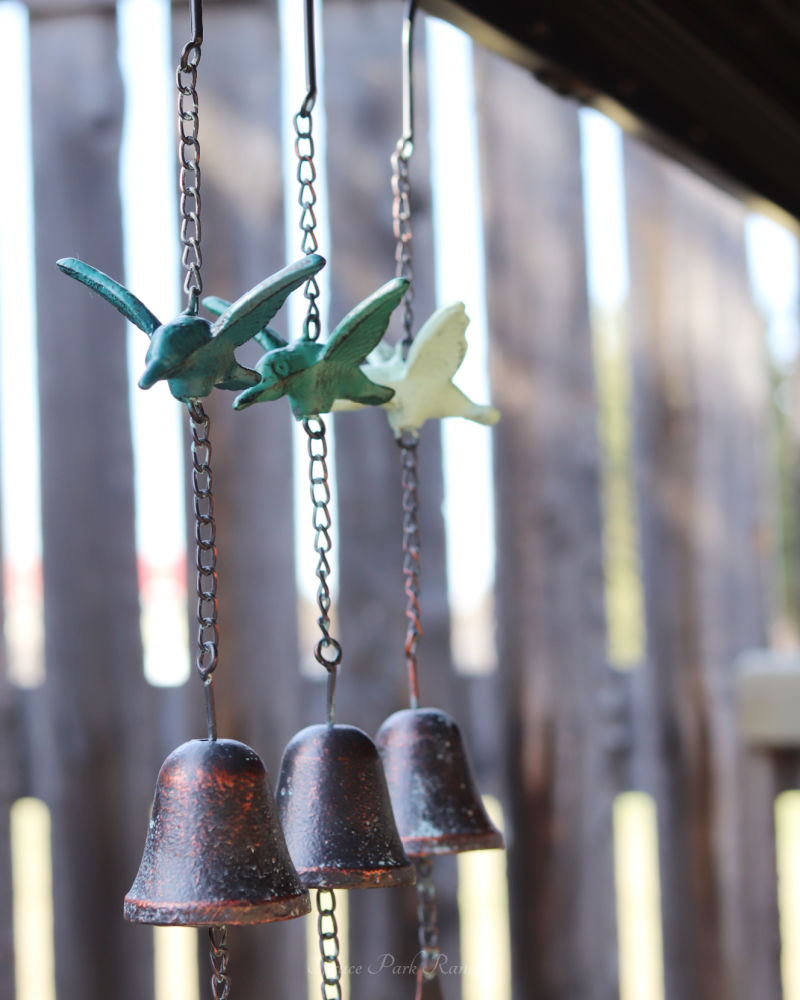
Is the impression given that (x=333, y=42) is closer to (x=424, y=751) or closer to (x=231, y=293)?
(x=231, y=293)

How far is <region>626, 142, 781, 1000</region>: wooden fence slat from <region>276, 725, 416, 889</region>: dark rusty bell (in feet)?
3.53

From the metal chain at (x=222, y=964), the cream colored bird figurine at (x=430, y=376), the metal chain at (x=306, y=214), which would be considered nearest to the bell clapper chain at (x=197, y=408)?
the metal chain at (x=222, y=964)

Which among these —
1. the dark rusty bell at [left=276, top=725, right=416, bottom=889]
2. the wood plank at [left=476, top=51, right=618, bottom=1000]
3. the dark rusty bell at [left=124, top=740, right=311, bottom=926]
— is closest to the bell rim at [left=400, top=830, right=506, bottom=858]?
the dark rusty bell at [left=276, top=725, right=416, bottom=889]

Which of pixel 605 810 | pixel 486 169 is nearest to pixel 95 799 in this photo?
pixel 605 810

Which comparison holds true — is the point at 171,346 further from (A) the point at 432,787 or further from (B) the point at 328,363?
(A) the point at 432,787

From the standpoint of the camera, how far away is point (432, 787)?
1195 mm

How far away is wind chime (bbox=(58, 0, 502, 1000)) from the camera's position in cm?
85

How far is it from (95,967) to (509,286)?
50.7 inches

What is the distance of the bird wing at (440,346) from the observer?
1.07 metres

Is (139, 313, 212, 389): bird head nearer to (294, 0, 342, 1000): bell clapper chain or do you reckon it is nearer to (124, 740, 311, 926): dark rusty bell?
(294, 0, 342, 1000): bell clapper chain

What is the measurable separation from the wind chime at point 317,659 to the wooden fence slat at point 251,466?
2.51 feet

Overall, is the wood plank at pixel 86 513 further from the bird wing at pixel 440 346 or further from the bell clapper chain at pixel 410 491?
the bird wing at pixel 440 346

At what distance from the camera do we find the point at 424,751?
121cm

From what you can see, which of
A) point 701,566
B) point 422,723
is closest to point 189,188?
point 422,723
